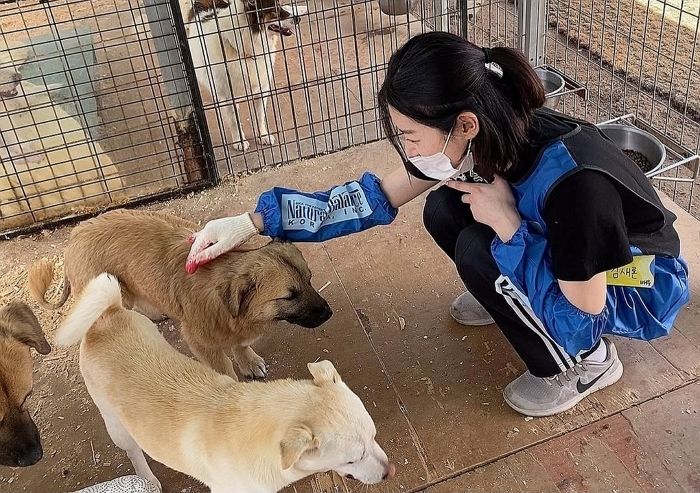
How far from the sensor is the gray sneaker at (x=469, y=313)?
2.54 m

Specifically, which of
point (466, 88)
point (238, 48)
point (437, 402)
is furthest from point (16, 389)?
point (238, 48)

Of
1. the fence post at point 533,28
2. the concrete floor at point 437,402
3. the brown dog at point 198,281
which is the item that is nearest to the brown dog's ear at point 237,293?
the brown dog at point 198,281

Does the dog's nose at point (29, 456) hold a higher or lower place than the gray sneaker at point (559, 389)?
higher

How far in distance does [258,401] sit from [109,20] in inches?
207

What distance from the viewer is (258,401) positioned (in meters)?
1.69

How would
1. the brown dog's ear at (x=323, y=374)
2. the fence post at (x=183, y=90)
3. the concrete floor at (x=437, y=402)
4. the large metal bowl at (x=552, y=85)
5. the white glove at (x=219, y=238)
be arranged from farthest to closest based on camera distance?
the large metal bowl at (x=552, y=85)
the fence post at (x=183, y=90)
the white glove at (x=219, y=238)
the concrete floor at (x=437, y=402)
the brown dog's ear at (x=323, y=374)

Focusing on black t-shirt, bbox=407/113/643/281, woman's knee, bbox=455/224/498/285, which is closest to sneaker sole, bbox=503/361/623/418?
woman's knee, bbox=455/224/498/285

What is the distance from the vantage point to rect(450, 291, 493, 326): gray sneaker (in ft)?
8.34

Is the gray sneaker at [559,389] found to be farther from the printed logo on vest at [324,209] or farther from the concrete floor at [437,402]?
the printed logo on vest at [324,209]

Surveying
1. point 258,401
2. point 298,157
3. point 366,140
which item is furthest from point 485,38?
point 258,401

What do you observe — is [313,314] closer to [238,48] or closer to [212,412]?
[212,412]

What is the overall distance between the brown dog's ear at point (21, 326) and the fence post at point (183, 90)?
5.47 feet

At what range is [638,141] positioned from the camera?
120 inches

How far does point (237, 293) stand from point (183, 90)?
5.88 feet
